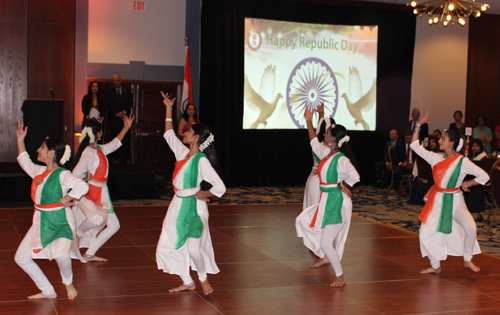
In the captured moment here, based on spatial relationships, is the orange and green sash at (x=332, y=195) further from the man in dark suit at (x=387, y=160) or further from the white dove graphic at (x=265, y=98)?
the white dove graphic at (x=265, y=98)

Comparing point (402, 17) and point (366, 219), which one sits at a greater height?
point (402, 17)

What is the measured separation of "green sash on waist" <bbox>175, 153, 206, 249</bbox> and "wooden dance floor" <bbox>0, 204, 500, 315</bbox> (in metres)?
0.47

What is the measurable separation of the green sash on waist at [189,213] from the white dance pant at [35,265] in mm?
767

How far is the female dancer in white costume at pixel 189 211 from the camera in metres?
3.84

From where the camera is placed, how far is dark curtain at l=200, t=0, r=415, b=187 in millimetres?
10562

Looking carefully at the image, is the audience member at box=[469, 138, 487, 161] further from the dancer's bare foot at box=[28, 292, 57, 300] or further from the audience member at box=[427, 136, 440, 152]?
the dancer's bare foot at box=[28, 292, 57, 300]

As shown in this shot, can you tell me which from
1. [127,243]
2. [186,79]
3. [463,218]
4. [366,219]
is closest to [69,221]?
[127,243]

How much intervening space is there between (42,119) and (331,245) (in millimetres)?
5169

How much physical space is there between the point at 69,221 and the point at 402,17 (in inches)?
391

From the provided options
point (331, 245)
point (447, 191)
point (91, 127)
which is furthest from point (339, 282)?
point (91, 127)

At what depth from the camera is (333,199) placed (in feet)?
14.5

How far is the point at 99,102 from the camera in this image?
9078mm

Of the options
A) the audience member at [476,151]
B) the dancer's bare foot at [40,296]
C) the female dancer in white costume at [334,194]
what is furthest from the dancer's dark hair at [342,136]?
the audience member at [476,151]

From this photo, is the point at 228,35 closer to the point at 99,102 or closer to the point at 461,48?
the point at 99,102
